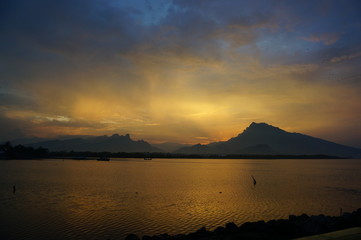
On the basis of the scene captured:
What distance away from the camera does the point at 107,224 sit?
22453 millimetres

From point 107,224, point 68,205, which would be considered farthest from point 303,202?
point 68,205

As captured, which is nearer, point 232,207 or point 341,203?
point 232,207

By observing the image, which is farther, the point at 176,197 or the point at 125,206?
the point at 176,197

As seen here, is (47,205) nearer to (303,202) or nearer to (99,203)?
(99,203)

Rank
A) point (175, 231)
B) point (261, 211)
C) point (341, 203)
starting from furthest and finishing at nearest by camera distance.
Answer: point (341, 203) → point (261, 211) → point (175, 231)

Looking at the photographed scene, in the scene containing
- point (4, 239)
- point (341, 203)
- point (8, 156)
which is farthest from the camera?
point (8, 156)

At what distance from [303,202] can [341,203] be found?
A: 5.06m

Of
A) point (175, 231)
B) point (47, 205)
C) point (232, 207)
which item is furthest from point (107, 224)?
point (232, 207)

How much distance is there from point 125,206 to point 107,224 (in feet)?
25.0

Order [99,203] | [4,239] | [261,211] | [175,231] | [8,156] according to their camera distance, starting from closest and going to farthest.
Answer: [4,239], [175,231], [261,211], [99,203], [8,156]

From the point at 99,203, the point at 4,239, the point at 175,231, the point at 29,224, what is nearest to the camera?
the point at 4,239

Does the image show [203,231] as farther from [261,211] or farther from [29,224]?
[29,224]

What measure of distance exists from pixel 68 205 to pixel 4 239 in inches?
446

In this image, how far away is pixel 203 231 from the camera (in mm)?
18438
